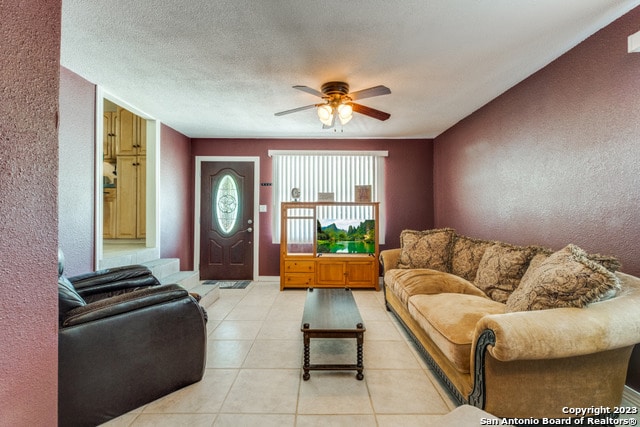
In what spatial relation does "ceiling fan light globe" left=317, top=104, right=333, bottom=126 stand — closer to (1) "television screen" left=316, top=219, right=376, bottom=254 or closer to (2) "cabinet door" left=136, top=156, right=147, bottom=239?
(1) "television screen" left=316, top=219, right=376, bottom=254

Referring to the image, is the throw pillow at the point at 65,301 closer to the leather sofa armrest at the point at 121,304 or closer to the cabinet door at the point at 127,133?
the leather sofa armrest at the point at 121,304

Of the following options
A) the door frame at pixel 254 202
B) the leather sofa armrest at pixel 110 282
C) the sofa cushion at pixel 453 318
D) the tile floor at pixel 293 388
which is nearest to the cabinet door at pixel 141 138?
the door frame at pixel 254 202

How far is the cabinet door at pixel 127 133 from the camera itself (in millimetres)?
4293

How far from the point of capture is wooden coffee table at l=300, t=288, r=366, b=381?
6.60 ft

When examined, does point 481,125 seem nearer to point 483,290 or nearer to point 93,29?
point 483,290

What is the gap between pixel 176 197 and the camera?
447 centimetres

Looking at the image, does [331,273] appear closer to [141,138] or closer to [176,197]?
[176,197]

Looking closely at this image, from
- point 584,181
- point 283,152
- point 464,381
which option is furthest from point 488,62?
point 283,152

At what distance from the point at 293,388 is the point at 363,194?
3316 millimetres

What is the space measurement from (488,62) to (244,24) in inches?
75.5

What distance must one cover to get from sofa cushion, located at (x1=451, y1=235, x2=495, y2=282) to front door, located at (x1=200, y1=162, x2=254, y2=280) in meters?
3.16

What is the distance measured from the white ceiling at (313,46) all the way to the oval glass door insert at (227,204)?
1785 mm

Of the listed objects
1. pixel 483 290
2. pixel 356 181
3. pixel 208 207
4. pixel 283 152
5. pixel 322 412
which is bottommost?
pixel 322 412

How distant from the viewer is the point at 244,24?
188 cm
